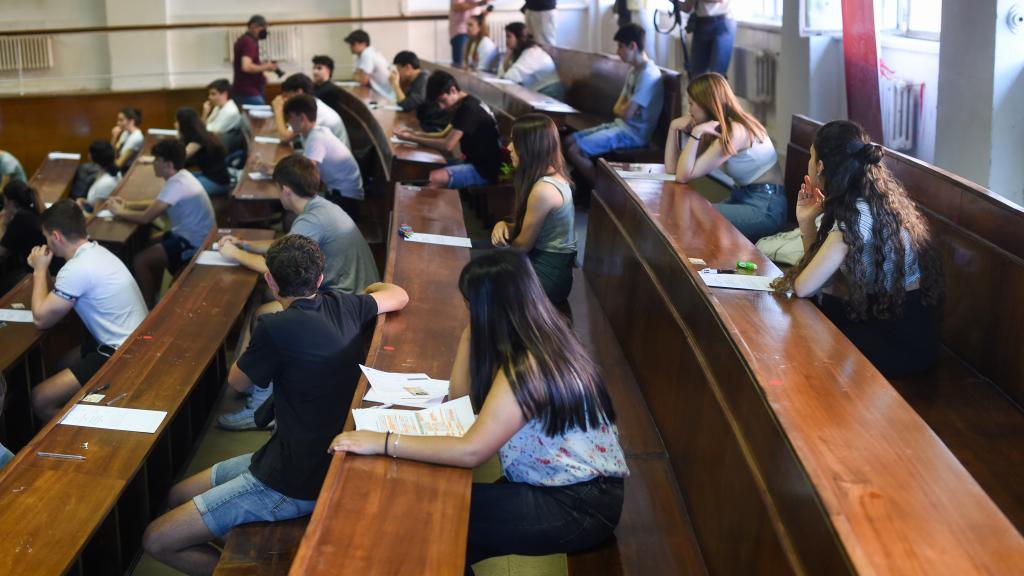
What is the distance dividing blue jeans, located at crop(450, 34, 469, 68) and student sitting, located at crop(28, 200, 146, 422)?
24.1 ft

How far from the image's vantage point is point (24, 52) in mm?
12766

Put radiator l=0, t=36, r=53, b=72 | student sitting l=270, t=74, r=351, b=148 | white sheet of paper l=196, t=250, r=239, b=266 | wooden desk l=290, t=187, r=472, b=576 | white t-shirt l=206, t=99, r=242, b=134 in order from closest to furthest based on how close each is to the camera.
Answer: wooden desk l=290, t=187, r=472, b=576, white sheet of paper l=196, t=250, r=239, b=266, student sitting l=270, t=74, r=351, b=148, white t-shirt l=206, t=99, r=242, b=134, radiator l=0, t=36, r=53, b=72

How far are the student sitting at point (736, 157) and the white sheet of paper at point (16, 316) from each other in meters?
3.19

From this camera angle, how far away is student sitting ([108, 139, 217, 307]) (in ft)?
21.8

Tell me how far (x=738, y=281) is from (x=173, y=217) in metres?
4.40

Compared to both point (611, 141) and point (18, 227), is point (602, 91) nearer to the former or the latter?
point (611, 141)

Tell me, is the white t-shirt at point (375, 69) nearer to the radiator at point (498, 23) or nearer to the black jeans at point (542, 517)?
the radiator at point (498, 23)

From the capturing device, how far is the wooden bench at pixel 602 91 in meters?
7.26

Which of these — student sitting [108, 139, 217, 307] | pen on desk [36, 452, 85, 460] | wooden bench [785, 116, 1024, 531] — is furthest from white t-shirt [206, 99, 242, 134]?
wooden bench [785, 116, 1024, 531]

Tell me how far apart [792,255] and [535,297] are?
7.06 ft

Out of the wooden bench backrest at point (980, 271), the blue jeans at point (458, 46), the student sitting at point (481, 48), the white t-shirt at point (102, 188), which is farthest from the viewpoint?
the blue jeans at point (458, 46)

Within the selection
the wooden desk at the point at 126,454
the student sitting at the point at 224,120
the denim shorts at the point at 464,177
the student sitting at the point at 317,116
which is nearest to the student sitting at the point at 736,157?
the denim shorts at the point at 464,177

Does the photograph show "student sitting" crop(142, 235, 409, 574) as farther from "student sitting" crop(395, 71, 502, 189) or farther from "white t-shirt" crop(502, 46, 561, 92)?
"white t-shirt" crop(502, 46, 561, 92)

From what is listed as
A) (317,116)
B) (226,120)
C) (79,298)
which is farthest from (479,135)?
(226,120)
